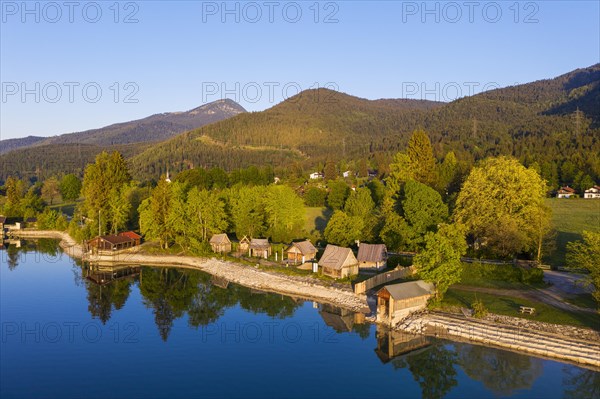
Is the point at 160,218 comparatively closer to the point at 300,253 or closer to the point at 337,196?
the point at 300,253

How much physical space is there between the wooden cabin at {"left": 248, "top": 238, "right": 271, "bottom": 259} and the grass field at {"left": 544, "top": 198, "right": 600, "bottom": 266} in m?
32.0

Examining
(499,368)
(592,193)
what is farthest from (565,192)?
(499,368)

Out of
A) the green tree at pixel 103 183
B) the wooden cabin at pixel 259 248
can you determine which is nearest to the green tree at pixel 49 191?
the green tree at pixel 103 183

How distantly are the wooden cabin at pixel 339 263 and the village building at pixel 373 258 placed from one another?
7.34ft

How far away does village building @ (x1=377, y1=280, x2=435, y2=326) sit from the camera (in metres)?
37.6

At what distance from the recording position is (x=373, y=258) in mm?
52188

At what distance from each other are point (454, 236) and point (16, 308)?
40.7 meters

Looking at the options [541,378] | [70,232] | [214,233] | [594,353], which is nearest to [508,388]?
[541,378]

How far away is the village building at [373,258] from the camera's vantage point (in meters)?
52.0

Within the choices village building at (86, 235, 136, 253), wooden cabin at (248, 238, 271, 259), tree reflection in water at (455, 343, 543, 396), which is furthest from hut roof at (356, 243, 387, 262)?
village building at (86, 235, 136, 253)

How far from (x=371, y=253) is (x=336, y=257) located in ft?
15.9

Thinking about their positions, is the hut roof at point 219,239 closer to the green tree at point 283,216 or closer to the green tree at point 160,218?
the green tree at point 160,218

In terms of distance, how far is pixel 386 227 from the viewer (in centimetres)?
5897

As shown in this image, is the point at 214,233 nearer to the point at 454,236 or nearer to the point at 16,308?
the point at 16,308
